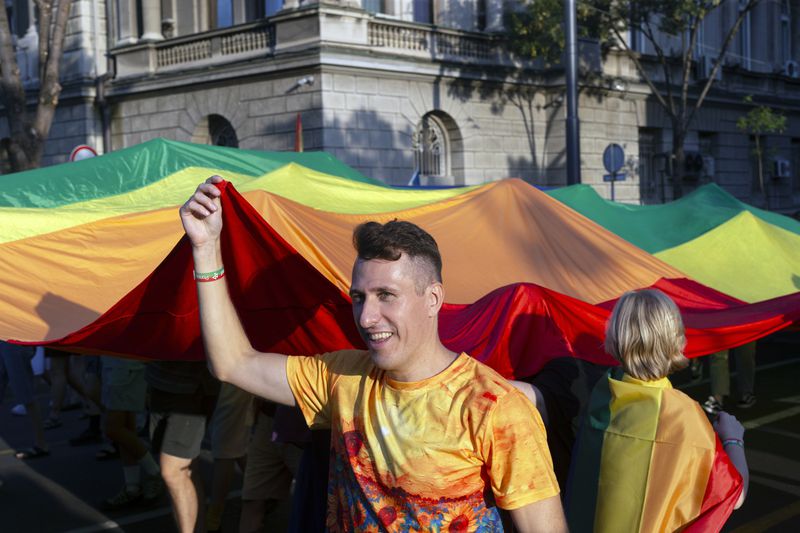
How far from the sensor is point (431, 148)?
2262 centimetres

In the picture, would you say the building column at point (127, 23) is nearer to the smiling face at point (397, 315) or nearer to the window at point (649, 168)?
the window at point (649, 168)

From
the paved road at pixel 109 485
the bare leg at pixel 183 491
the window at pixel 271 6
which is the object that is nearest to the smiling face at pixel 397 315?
the bare leg at pixel 183 491

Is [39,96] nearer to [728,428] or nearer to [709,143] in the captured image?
[728,428]

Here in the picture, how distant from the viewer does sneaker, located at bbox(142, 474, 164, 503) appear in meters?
7.32

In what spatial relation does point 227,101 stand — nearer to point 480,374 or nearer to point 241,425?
point 241,425

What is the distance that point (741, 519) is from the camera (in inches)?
263

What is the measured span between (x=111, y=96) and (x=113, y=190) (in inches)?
662

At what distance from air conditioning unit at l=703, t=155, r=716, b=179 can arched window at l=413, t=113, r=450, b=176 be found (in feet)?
31.2

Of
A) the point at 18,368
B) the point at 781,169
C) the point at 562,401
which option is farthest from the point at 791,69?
the point at 562,401

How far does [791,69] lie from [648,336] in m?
32.7

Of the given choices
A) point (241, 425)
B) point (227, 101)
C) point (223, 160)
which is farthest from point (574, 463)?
point (227, 101)

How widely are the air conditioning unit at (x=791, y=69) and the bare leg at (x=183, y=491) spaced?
3143 centimetres

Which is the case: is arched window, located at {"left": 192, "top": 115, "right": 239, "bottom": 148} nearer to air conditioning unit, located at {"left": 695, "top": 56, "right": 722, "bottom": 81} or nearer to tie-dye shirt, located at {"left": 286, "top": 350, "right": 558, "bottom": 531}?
air conditioning unit, located at {"left": 695, "top": 56, "right": 722, "bottom": 81}

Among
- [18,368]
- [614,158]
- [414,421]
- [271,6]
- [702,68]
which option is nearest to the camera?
[414,421]
